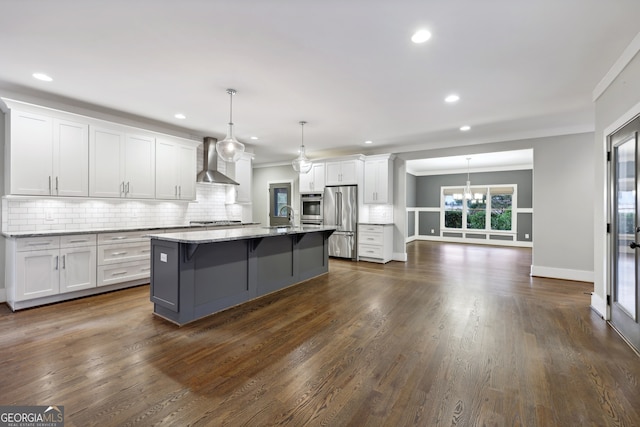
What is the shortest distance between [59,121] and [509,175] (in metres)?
11.6

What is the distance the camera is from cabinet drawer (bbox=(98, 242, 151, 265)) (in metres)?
3.99

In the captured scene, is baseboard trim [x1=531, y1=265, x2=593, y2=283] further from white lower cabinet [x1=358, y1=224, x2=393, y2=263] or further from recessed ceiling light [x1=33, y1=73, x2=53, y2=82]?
recessed ceiling light [x1=33, y1=73, x2=53, y2=82]

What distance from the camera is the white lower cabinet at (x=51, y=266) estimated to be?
334 cm

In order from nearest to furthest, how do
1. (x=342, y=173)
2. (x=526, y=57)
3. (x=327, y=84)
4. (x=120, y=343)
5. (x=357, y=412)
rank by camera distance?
(x=357, y=412) → (x=120, y=343) → (x=526, y=57) → (x=327, y=84) → (x=342, y=173)

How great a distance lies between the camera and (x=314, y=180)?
741 centimetres

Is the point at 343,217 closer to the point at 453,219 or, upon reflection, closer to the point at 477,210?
the point at 453,219

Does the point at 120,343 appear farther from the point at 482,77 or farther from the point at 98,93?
the point at 482,77

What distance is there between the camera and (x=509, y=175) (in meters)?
9.91

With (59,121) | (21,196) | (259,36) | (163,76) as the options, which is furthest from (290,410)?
(59,121)

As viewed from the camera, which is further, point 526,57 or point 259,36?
point 526,57

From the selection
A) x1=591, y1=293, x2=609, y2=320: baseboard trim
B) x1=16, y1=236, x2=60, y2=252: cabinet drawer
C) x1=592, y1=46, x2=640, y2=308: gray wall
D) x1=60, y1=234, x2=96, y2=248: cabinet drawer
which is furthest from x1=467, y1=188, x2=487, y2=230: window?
x1=16, y1=236, x2=60, y2=252: cabinet drawer

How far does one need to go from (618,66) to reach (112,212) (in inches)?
258

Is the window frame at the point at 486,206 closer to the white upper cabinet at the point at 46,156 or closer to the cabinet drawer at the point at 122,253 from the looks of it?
the cabinet drawer at the point at 122,253

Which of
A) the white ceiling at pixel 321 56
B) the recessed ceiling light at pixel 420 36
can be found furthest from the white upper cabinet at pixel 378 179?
the recessed ceiling light at pixel 420 36
